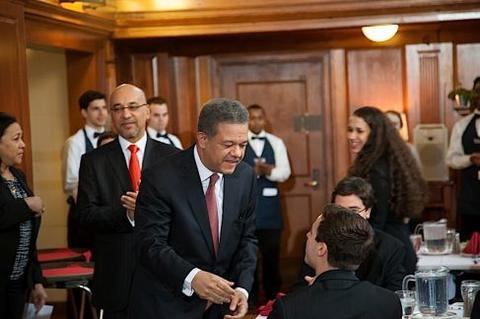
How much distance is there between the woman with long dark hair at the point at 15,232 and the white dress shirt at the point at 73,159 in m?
1.72

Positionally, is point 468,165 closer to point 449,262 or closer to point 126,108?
point 449,262

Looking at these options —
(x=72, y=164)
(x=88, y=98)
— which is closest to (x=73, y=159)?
(x=72, y=164)

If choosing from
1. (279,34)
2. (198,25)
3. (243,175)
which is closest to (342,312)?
(243,175)

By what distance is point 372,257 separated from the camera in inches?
163

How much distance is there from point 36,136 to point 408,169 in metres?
4.41

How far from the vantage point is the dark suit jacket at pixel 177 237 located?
3289 millimetres

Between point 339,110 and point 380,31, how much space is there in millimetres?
1180

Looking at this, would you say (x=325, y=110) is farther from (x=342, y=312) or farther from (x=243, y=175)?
(x=342, y=312)

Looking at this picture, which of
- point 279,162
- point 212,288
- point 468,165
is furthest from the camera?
point 279,162

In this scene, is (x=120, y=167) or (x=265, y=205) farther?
(x=265, y=205)

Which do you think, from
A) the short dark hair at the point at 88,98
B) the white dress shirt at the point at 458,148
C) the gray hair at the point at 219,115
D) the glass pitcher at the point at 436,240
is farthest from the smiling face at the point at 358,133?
the short dark hair at the point at 88,98

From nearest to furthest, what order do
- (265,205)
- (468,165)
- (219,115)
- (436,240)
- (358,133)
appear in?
(219,115), (358,133), (436,240), (468,165), (265,205)

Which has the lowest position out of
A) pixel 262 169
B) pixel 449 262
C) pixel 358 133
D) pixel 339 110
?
pixel 449 262

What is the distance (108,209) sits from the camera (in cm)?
400
